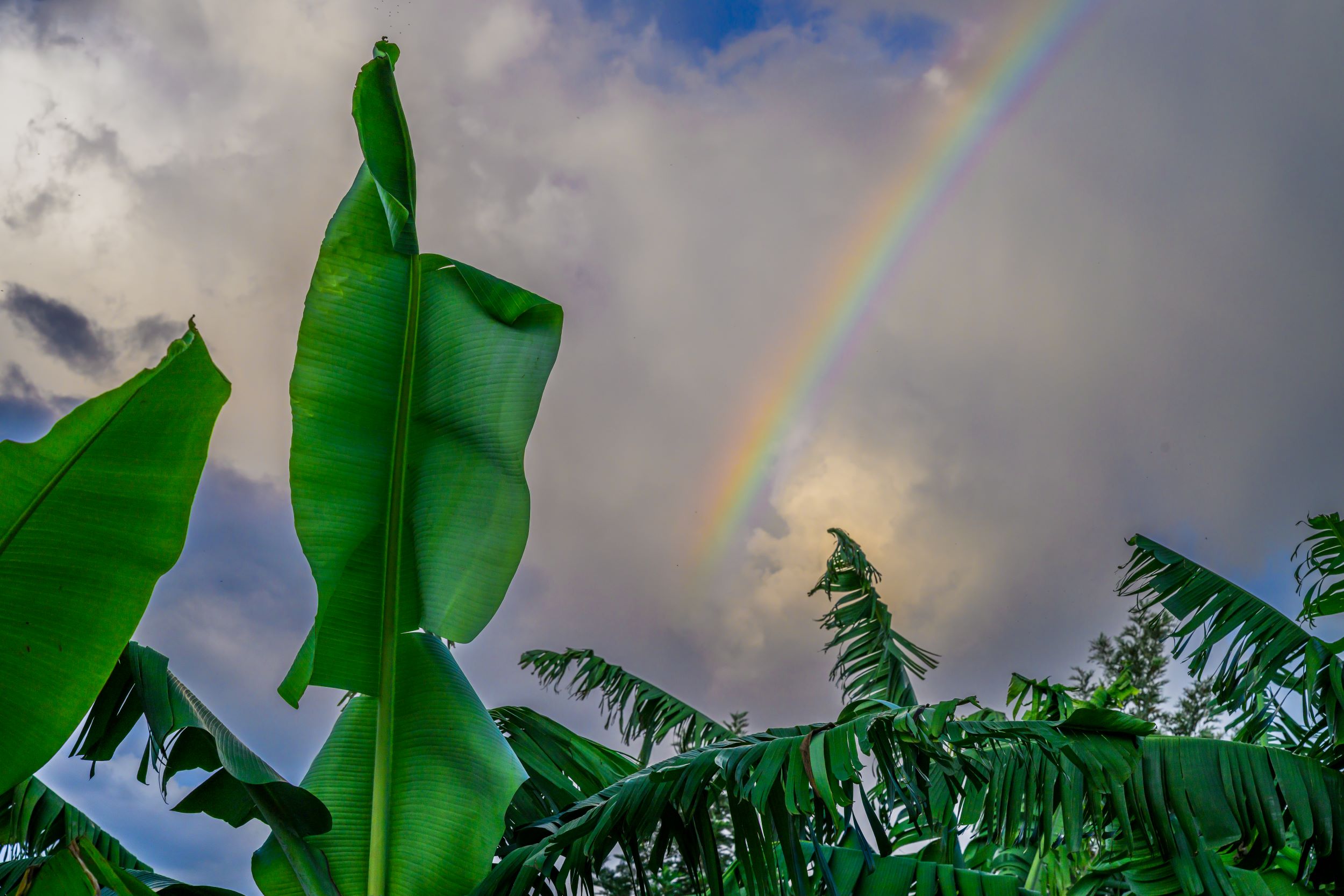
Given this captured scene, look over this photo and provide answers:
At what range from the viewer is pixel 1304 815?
3.15 metres

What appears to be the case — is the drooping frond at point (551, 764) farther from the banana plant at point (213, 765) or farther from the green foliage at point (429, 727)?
the banana plant at point (213, 765)

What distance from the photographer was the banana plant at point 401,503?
2.70 m

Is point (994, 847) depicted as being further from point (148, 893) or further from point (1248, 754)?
point (148, 893)

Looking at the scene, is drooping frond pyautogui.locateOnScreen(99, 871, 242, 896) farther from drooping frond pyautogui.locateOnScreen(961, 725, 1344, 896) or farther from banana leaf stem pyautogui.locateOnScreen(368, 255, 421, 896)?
drooping frond pyautogui.locateOnScreen(961, 725, 1344, 896)

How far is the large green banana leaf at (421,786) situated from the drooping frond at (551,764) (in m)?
0.62

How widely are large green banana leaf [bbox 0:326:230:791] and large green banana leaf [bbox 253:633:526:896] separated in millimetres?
884

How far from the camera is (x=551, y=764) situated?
3.42m

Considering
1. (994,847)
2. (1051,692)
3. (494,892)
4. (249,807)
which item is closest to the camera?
(494,892)

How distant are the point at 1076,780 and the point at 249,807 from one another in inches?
86.8

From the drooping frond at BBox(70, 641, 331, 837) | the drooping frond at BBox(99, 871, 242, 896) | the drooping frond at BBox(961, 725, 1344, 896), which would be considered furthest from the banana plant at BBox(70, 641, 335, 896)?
the drooping frond at BBox(961, 725, 1344, 896)

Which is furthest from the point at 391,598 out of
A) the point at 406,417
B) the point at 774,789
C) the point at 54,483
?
the point at 774,789

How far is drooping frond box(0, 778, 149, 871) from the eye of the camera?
3555mm

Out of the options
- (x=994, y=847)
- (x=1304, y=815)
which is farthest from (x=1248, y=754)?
(x=994, y=847)

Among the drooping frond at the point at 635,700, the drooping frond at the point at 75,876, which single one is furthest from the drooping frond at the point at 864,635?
the drooping frond at the point at 75,876
